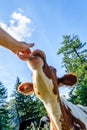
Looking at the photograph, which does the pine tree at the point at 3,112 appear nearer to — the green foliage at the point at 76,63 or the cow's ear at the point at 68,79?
the green foliage at the point at 76,63

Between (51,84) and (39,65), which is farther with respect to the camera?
(51,84)

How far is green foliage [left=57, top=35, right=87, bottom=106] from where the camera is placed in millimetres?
38219

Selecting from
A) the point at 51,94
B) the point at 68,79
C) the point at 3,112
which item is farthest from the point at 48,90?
the point at 3,112

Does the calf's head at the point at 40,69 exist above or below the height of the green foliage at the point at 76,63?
below

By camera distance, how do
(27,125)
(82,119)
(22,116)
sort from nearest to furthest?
(82,119) < (27,125) < (22,116)

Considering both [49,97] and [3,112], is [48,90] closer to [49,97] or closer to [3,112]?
[49,97]

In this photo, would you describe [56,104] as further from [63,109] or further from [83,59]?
[83,59]

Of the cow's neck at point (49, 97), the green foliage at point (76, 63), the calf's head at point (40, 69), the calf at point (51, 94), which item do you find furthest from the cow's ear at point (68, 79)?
the green foliage at point (76, 63)

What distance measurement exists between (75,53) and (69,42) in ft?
6.45

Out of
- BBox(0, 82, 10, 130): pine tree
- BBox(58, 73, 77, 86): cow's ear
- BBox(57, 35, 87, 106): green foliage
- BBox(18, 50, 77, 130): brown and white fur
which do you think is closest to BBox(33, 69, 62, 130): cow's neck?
BBox(18, 50, 77, 130): brown and white fur

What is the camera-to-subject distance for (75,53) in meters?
42.2

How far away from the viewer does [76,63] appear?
134ft

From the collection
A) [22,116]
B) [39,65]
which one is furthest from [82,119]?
[22,116]

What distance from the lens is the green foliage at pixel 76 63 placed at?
38219 millimetres
